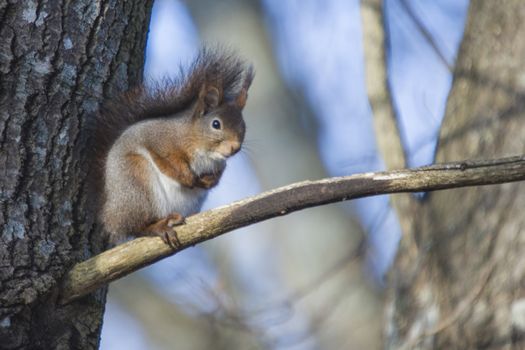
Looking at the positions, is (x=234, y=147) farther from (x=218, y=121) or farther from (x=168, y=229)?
(x=168, y=229)

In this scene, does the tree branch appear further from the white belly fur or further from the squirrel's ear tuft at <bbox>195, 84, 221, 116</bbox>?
the squirrel's ear tuft at <bbox>195, 84, 221, 116</bbox>

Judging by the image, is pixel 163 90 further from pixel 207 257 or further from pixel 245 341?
pixel 207 257

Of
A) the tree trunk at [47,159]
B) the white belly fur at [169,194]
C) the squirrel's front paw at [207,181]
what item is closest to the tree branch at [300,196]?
the tree trunk at [47,159]

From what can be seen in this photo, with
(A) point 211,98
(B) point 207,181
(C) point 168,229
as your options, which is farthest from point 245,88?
(C) point 168,229

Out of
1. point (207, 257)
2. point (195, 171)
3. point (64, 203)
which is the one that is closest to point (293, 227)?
point (207, 257)

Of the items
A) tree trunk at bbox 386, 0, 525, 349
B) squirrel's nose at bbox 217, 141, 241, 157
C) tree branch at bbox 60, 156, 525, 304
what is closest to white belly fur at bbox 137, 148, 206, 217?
squirrel's nose at bbox 217, 141, 241, 157

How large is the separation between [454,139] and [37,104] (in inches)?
51.1

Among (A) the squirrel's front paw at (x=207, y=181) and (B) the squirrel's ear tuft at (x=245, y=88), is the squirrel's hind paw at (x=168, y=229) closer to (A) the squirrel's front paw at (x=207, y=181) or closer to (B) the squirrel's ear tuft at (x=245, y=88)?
(A) the squirrel's front paw at (x=207, y=181)

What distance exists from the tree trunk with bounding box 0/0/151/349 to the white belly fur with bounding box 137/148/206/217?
0.18 metres

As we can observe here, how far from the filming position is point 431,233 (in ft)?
8.59

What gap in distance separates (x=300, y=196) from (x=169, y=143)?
76 cm

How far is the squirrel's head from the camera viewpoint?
7.98ft

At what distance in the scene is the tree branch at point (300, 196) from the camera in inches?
61.6

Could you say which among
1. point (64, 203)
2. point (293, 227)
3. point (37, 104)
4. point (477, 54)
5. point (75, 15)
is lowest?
point (64, 203)
